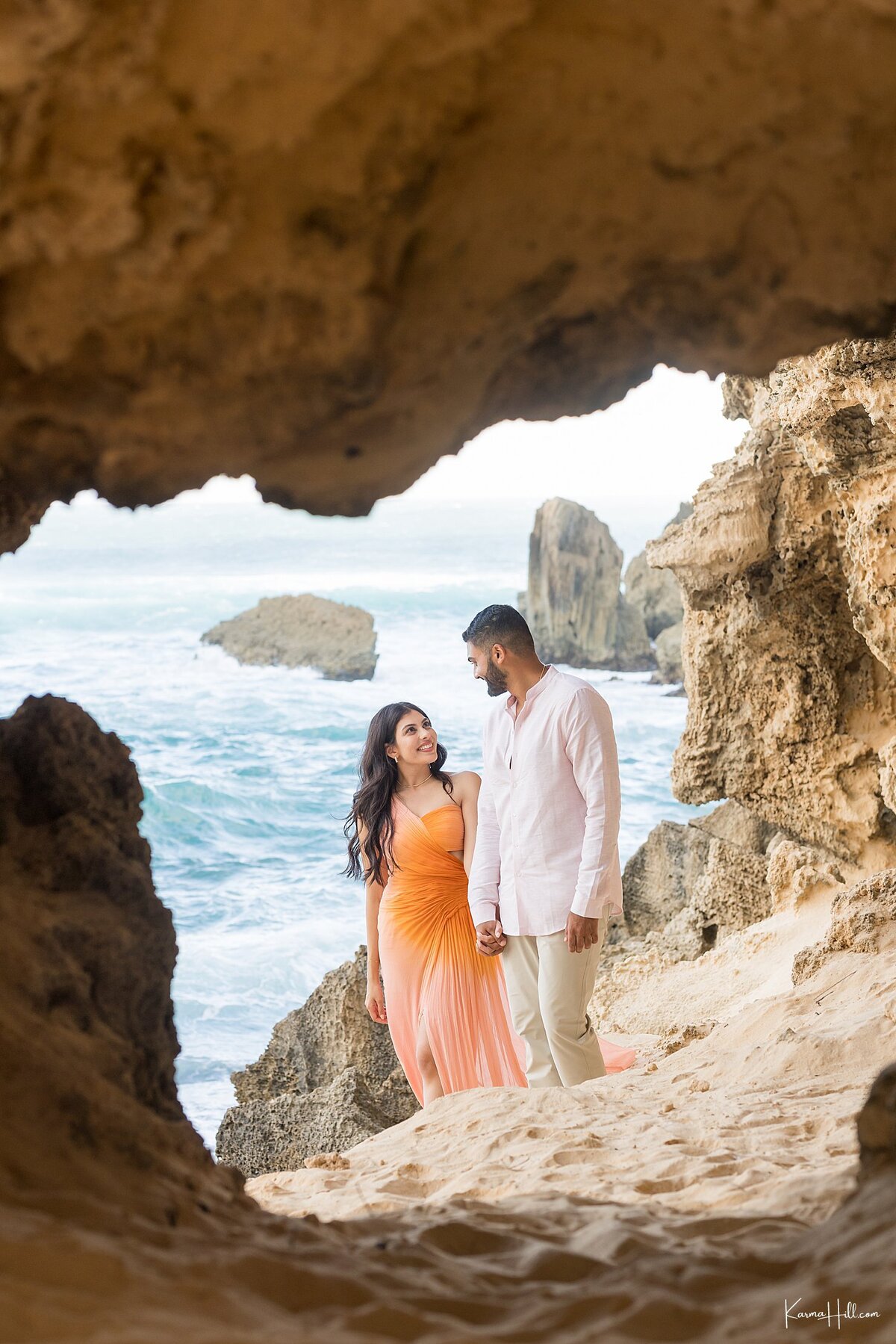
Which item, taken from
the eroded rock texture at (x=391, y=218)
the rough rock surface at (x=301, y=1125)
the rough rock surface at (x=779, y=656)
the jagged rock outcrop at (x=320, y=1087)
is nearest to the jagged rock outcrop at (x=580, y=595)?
the rough rock surface at (x=779, y=656)

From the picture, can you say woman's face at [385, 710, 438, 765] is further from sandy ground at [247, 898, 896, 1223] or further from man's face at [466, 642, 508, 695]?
sandy ground at [247, 898, 896, 1223]

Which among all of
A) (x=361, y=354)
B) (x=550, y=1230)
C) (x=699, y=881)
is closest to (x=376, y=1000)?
(x=550, y=1230)

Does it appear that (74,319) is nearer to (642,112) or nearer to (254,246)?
(254,246)

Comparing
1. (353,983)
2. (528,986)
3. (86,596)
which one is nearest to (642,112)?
(528,986)

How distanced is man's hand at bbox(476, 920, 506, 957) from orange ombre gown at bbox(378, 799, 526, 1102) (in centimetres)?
57

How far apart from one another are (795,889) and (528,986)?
2957mm

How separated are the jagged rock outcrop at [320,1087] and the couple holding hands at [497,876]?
0.52 metres

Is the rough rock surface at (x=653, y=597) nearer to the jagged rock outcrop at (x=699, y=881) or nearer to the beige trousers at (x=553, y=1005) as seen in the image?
the jagged rock outcrop at (x=699, y=881)

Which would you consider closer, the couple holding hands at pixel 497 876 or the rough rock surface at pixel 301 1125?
the couple holding hands at pixel 497 876

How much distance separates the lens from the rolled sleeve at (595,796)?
13.8 ft

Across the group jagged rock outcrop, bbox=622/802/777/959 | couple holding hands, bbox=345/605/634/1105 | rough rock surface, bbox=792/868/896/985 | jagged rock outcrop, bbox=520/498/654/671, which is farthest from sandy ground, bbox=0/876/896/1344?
jagged rock outcrop, bbox=520/498/654/671

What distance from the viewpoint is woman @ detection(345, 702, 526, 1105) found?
516 centimetres

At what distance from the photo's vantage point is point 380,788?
211 inches

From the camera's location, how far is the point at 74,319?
7.43 ft
